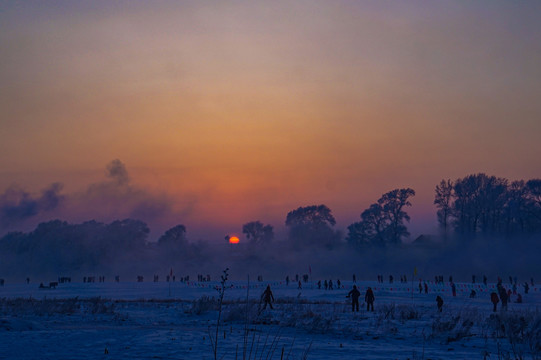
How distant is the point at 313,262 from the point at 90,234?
6754 centimetres

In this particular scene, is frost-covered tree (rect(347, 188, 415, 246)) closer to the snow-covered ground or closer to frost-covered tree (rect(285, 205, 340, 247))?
frost-covered tree (rect(285, 205, 340, 247))

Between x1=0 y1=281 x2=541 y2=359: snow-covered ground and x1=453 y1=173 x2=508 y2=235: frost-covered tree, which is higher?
x1=453 y1=173 x2=508 y2=235: frost-covered tree

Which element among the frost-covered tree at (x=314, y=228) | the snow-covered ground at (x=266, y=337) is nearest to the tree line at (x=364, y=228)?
the frost-covered tree at (x=314, y=228)

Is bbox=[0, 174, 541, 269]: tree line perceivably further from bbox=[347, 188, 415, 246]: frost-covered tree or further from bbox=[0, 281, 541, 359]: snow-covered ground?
bbox=[0, 281, 541, 359]: snow-covered ground

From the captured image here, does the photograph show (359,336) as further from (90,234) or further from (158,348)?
(90,234)

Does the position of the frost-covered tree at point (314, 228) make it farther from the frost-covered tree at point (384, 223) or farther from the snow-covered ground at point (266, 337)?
the snow-covered ground at point (266, 337)

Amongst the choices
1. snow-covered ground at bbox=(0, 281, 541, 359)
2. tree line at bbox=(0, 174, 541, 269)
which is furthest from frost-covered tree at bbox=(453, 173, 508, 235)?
snow-covered ground at bbox=(0, 281, 541, 359)

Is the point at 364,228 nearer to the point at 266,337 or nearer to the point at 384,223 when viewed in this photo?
the point at 384,223

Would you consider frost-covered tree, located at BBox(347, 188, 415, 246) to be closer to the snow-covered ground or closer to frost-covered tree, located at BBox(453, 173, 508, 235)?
frost-covered tree, located at BBox(453, 173, 508, 235)

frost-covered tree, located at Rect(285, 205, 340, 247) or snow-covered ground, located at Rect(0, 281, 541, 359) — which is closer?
snow-covered ground, located at Rect(0, 281, 541, 359)

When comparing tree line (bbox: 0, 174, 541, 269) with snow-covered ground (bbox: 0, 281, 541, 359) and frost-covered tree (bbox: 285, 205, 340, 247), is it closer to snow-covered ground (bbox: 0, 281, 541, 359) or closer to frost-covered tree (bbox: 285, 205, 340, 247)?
frost-covered tree (bbox: 285, 205, 340, 247)

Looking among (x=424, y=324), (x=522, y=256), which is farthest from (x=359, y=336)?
(x=522, y=256)

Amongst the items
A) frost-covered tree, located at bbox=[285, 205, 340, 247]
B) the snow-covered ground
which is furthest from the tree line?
the snow-covered ground

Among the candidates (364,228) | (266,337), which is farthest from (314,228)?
(266,337)
